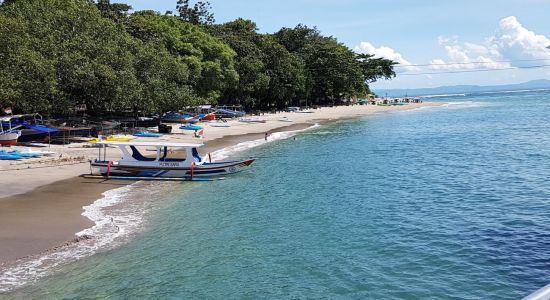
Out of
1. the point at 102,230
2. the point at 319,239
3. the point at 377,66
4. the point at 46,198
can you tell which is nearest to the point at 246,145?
the point at 46,198

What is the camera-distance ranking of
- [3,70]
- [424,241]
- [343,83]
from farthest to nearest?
1. [343,83]
2. [3,70]
3. [424,241]

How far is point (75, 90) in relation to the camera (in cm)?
4641

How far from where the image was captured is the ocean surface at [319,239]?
546 inches

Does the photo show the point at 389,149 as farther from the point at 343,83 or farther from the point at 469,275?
the point at 343,83

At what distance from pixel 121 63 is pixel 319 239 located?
3566 centimetres

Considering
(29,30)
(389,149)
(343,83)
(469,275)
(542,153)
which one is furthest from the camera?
(343,83)

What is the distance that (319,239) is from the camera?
59.5ft

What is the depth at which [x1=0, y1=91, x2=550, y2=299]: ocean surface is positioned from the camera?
13862mm

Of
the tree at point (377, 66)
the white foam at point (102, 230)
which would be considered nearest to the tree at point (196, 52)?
the white foam at point (102, 230)

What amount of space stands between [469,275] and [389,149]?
31.2m

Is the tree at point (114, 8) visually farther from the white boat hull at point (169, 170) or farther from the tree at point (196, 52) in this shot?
the white boat hull at point (169, 170)

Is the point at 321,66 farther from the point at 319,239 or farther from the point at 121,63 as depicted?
the point at 319,239

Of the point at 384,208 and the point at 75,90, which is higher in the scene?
the point at 75,90

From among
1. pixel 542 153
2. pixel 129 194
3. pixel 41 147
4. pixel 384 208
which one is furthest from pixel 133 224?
pixel 542 153
